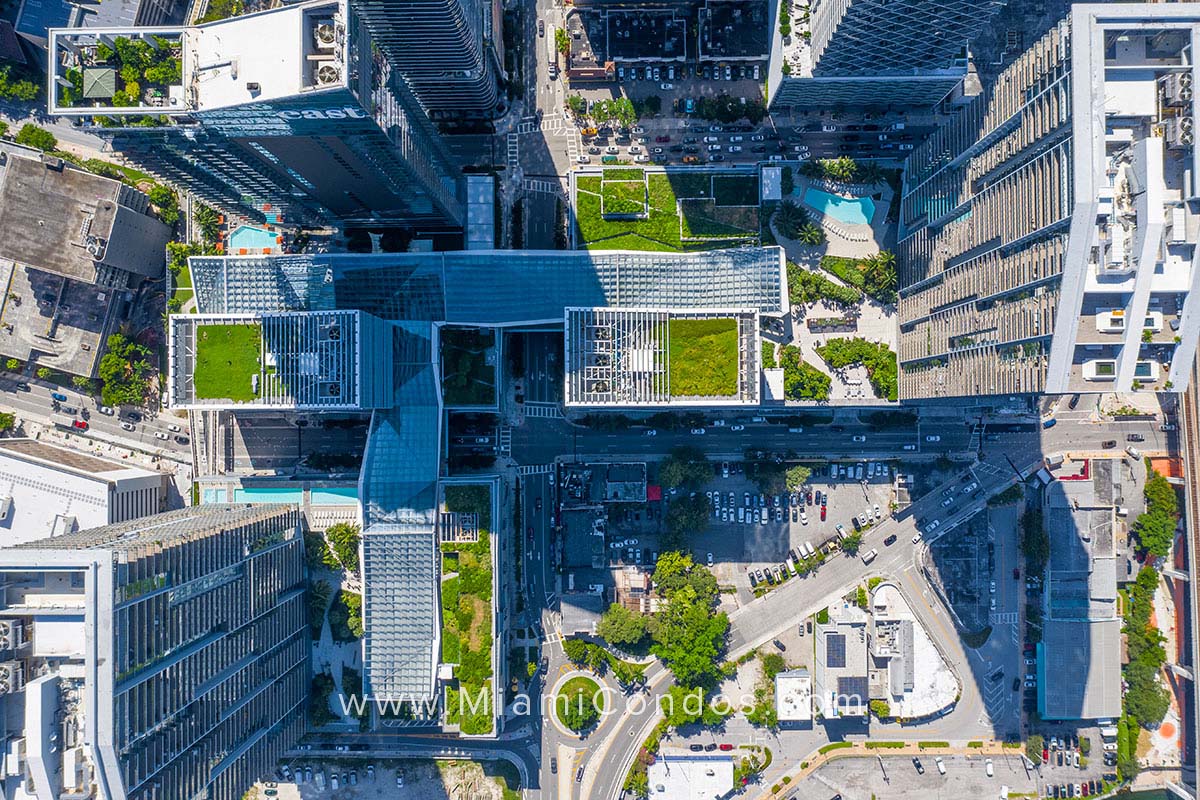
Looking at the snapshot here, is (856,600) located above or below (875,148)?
below

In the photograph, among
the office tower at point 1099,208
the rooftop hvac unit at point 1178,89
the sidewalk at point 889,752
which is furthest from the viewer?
the sidewalk at point 889,752

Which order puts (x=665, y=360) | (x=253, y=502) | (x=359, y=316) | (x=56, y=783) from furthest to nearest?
(x=253, y=502) → (x=665, y=360) → (x=359, y=316) → (x=56, y=783)

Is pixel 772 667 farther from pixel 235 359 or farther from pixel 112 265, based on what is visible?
pixel 112 265

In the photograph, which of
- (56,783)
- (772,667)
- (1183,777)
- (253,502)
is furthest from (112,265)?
(1183,777)

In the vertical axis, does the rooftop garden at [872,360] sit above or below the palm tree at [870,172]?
below

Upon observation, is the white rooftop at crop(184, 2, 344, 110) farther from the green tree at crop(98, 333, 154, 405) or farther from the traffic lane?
the traffic lane

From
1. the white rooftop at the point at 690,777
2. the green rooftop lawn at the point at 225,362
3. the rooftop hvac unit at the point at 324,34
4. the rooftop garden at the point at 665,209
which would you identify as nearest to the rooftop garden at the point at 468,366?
the rooftop garden at the point at 665,209

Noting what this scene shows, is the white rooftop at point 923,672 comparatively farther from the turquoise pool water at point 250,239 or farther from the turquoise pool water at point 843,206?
the turquoise pool water at point 250,239
